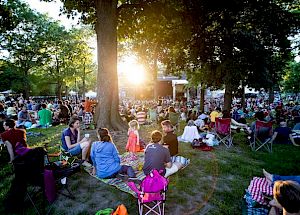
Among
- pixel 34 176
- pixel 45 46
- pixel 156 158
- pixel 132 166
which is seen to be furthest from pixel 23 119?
pixel 45 46

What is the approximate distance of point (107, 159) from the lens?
17.9ft

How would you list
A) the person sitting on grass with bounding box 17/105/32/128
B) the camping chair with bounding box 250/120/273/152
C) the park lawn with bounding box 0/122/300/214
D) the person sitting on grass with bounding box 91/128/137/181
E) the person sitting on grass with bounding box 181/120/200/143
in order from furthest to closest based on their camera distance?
1. the person sitting on grass with bounding box 17/105/32/128
2. the person sitting on grass with bounding box 181/120/200/143
3. the camping chair with bounding box 250/120/273/152
4. the person sitting on grass with bounding box 91/128/137/181
5. the park lawn with bounding box 0/122/300/214

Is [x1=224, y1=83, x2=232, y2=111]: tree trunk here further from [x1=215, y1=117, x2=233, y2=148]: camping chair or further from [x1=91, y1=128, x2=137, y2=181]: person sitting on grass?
[x1=91, y1=128, x2=137, y2=181]: person sitting on grass

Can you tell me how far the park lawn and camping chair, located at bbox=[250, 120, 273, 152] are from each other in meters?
0.35

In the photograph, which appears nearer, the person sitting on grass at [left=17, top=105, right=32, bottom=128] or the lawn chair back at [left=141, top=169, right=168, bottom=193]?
the lawn chair back at [left=141, top=169, right=168, bottom=193]

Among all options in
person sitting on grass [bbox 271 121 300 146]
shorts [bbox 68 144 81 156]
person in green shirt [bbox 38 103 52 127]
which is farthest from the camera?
person in green shirt [bbox 38 103 52 127]

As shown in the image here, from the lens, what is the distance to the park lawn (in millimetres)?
4547

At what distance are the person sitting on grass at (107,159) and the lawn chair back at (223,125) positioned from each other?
4.77 m

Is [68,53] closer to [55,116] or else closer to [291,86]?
[55,116]

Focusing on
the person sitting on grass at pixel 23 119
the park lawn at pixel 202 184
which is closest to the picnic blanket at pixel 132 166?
the park lawn at pixel 202 184

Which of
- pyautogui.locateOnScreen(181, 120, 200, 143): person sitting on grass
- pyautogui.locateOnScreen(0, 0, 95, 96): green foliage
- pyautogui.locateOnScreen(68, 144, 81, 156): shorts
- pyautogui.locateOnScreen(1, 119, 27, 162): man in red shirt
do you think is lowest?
pyautogui.locateOnScreen(181, 120, 200, 143): person sitting on grass

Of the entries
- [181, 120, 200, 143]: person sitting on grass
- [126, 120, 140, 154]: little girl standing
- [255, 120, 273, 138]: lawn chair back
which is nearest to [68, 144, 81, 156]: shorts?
[126, 120, 140, 154]: little girl standing

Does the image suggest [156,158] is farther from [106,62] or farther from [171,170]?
[106,62]

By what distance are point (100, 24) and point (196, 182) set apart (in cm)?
822
